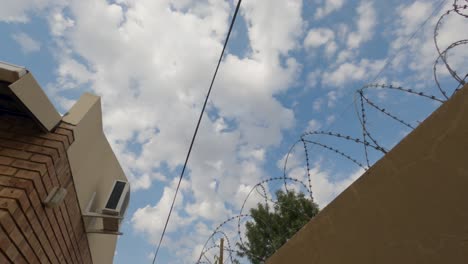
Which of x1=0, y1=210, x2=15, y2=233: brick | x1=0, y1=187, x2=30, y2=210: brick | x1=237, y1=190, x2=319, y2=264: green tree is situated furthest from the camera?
x1=237, y1=190, x2=319, y2=264: green tree

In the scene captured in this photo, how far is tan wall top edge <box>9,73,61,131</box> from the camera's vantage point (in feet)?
7.94

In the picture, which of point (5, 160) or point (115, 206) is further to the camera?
point (115, 206)

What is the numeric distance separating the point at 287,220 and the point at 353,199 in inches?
470

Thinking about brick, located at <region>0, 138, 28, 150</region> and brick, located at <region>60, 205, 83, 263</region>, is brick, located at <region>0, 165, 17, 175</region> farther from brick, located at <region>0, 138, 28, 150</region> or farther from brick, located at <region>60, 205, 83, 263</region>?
brick, located at <region>60, 205, 83, 263</region>

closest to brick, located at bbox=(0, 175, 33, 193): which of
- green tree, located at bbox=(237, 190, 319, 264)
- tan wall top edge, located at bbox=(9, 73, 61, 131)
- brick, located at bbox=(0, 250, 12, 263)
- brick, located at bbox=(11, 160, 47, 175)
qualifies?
brick, located at bbox=(11, 160, 47, 175)

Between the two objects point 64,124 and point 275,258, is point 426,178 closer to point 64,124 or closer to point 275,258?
point 275,258

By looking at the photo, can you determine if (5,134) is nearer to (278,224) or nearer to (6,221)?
(6,221)

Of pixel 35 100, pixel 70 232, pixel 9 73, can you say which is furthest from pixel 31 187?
pixel 70 232

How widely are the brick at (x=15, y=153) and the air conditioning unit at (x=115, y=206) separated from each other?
206cm

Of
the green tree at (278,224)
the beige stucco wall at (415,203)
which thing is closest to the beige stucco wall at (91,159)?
the beige stucco wall at (415,203)

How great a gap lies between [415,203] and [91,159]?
4.36 metres

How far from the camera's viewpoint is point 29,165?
8.05 feet

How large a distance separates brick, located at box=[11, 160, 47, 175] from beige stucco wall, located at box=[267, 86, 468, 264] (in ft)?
8.97

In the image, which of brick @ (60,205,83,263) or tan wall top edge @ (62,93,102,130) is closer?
tan wall top edge @ (62,93,102,130)
